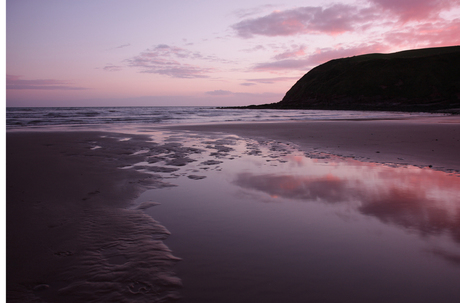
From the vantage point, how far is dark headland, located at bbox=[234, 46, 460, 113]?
206 feet

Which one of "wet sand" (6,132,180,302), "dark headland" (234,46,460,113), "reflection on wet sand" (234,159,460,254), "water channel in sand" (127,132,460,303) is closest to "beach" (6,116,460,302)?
"wet sand" (6,132,180,302)

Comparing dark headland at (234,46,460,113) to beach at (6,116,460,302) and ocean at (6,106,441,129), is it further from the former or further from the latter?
beach at (6,116,460,302)

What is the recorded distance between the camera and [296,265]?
8.16 feet

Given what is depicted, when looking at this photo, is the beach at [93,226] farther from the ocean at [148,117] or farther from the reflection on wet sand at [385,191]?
the ocean at [148,117]

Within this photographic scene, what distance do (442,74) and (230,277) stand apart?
8733 centimetres

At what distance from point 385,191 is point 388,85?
80.1 m

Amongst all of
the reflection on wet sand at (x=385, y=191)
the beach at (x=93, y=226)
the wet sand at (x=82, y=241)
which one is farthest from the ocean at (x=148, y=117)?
the reflection on wet sand at (x=385, y=191)

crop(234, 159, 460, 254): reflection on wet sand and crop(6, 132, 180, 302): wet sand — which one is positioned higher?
crop(234, 159, 460, 254): reflection on wet sand

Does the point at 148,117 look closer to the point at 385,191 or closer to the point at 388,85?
the point at 385,191

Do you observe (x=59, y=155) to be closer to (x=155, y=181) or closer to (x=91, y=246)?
(x=155, y=181)

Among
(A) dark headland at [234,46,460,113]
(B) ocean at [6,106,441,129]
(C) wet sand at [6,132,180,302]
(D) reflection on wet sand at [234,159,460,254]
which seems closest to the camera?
(C) wet sand at [6,132,180,302]

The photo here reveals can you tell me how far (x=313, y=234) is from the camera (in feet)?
10.3

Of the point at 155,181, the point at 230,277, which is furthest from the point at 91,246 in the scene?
the point at 155,181

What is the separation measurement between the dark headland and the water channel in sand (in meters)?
56.5
